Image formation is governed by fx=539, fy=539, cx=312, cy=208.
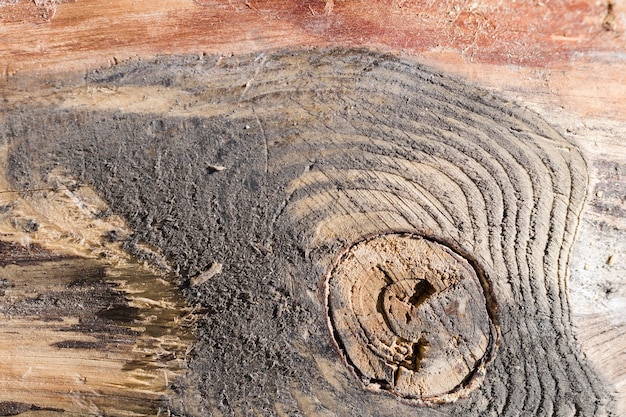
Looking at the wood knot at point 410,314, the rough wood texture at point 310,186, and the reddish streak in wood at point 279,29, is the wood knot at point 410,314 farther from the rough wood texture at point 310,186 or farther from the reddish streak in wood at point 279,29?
the reddish streak in wood at point 279,29

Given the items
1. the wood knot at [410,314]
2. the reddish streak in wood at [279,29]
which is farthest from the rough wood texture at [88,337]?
the reddish streak in wood at [279,29]

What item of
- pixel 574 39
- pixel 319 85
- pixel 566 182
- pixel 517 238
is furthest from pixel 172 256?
pixel 574 39

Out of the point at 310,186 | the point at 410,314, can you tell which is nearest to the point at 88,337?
the point at 310,186

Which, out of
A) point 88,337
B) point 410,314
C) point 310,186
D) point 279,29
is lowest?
point 88,337

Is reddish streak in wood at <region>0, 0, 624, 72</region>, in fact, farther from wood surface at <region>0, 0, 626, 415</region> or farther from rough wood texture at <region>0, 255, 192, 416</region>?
rough wood texture at <region>0, 255, 192, 416</region>

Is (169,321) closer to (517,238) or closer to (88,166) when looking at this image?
(88,166)

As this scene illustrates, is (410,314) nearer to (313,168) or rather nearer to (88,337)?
(313,168)

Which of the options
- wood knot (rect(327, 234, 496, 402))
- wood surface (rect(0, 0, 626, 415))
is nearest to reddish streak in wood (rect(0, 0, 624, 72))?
wood surface (rect(0, 0, 626, 415))

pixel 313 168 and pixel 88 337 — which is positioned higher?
pixel 313 168
